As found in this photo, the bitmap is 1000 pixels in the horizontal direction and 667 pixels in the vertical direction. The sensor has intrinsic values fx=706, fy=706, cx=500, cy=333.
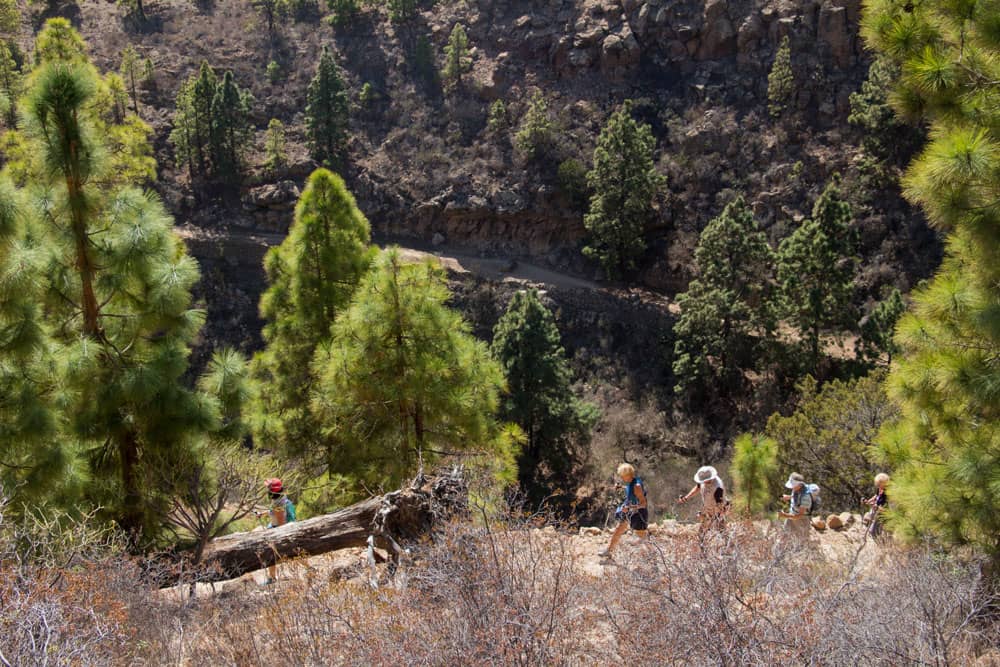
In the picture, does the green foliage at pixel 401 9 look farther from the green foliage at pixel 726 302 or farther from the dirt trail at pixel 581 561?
the dirt trail at pixel 581 561

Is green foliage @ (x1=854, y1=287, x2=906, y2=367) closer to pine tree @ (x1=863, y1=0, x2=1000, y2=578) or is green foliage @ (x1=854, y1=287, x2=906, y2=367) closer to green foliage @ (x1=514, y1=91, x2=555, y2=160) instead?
pine tree @ (x1=863, y1=0, x2=1000, y2=578)

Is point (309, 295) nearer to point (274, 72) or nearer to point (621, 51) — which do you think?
point (621, 51)

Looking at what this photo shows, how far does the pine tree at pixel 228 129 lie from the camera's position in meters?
33.0

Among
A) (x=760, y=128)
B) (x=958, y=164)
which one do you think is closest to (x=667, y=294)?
(x=760, y=128)

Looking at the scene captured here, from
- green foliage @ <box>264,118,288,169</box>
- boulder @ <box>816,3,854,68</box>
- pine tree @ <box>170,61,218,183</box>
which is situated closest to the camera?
boulder @ <box>816,3,854,68</box>

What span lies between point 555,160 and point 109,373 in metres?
27.3

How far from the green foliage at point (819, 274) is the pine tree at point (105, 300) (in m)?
19.2

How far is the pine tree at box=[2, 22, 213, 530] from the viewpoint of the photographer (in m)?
7.62

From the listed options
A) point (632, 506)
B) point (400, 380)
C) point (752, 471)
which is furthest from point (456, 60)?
point (632, 506)

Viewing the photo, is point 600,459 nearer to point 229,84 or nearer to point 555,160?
point 555,160

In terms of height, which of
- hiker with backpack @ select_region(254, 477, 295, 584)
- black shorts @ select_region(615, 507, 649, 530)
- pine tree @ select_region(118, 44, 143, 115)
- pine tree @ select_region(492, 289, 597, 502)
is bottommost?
pine tree @ select_region(492, 289, 597, 502)

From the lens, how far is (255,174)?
113ft

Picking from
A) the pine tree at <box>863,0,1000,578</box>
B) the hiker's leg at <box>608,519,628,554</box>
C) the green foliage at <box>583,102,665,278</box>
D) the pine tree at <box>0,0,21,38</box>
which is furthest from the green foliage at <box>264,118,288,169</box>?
the pine tree at <box>863,0,1000,578</box>

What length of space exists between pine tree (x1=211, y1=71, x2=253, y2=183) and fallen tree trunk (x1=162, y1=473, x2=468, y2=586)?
29.2 metres
